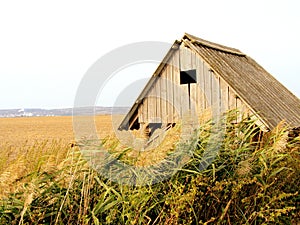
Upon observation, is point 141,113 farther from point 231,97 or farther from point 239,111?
point 239,111

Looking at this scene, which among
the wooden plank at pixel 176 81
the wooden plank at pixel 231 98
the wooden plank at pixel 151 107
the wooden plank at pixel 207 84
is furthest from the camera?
the wooden plank at pixel 151 107

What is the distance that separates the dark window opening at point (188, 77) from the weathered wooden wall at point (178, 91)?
1.14 feet

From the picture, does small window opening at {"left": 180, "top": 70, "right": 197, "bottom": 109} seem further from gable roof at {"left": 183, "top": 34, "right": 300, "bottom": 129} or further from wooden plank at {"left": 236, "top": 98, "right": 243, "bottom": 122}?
wooden plank at {"left": 236, "top": 98, "right": 243, "bottom": 122}

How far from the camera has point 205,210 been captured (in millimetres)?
3682

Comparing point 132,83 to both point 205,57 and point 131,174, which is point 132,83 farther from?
point 131,174

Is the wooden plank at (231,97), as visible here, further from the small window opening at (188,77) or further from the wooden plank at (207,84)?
the small window opening at (188,77)

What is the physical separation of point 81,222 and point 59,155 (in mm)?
864

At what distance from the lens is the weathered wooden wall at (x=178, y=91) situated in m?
10.5

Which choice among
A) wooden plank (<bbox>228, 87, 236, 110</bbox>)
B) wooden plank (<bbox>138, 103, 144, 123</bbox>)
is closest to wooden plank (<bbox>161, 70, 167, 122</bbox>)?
wooden plank (<bbox>138, 103, 144, 123</bbox>)

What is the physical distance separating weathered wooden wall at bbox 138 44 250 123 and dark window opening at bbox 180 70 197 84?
0.35 metres

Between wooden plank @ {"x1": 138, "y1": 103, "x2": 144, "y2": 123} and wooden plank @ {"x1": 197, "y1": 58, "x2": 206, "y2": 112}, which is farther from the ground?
wooden plank @ {"x1": 197, "y1": 58, "x2": 206, "y2": 112}

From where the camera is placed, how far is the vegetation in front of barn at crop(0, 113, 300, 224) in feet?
10.4

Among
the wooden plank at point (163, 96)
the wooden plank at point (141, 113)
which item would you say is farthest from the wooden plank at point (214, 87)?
the wooden plank at point (141, 113)

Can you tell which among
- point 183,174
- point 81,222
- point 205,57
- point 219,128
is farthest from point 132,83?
point 81,222
